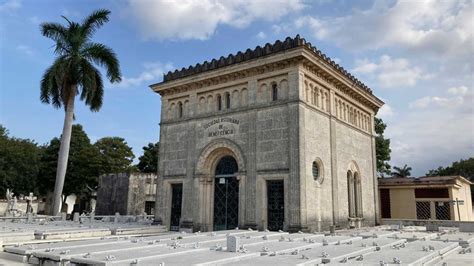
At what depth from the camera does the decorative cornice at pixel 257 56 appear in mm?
16531

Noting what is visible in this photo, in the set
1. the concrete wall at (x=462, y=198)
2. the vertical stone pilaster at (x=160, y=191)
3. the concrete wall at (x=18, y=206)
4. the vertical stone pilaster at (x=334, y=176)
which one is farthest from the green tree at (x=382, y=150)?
the concrete wall at (x=18, y=206)

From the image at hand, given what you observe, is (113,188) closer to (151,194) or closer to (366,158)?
(151,194)

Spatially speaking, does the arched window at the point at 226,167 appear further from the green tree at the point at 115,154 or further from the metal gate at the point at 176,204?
the green tree at the point at 115,154

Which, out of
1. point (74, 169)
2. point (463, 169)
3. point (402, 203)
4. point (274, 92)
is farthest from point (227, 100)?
point (463, 169)

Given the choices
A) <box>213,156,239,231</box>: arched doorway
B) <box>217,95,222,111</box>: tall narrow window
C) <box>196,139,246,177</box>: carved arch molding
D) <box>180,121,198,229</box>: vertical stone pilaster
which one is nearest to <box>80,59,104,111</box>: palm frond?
<box>180,121,198,229</box>: vertical stone pilaster

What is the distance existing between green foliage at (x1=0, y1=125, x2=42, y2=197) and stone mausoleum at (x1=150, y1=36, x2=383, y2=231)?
30.3m

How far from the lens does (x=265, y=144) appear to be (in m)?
16.9

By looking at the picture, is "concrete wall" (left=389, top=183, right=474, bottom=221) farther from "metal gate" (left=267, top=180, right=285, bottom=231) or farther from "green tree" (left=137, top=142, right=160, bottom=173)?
"green tree" (left=137, top=142, right=160, bottom=173)

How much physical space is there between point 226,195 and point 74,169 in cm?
3081

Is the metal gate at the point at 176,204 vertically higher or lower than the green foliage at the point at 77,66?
lower

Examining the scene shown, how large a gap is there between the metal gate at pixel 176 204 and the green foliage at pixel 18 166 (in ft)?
101

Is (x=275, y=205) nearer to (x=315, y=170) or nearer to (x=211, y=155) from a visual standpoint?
(x=315, y=170)

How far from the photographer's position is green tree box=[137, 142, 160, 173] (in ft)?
172

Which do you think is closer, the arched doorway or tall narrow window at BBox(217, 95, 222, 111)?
the arched doorway
